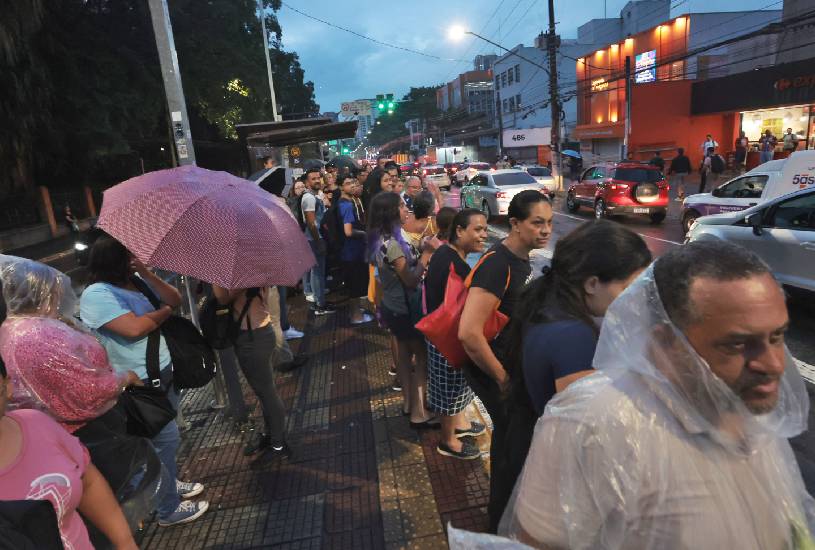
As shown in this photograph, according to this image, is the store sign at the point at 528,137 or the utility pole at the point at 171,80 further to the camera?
the store sign at the point at 528,137

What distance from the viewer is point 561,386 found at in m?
1.50

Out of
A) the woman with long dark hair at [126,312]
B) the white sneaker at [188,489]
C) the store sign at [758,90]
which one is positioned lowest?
the white sneaker at [188,489]

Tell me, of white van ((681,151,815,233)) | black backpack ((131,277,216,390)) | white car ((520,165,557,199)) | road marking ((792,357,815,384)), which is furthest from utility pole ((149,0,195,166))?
white car ((520,165,557,199))

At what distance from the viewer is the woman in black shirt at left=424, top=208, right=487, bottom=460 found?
10.0ft

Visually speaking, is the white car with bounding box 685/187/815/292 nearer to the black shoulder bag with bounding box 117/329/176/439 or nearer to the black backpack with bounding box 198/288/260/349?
the black backpack with bounding box 198/288/260/349

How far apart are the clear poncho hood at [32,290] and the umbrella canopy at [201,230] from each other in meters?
0.35

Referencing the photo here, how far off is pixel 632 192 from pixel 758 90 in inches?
599

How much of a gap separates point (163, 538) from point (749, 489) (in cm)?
306

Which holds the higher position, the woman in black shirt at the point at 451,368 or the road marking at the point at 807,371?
A: the woman in black shirt at the point at 451,368

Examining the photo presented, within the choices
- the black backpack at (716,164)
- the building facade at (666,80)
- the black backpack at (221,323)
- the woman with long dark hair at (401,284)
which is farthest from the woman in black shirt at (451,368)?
the building facade at (666,80)

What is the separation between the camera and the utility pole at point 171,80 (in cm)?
464

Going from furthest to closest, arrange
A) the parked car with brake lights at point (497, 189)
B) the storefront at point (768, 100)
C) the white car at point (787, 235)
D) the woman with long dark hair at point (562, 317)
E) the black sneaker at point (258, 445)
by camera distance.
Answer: the storefront at point (768, 100) < the parked car with brake lights at point (497, 189) < the white car at point (787, 235) < the black sneaker at point (258, 445) < the woman with long dark hair at point (562, 317)

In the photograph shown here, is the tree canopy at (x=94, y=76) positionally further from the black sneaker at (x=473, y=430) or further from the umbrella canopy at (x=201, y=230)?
the black sneaker at (x=473, y=430)

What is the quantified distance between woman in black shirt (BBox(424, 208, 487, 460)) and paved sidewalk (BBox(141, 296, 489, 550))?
0.42ft
